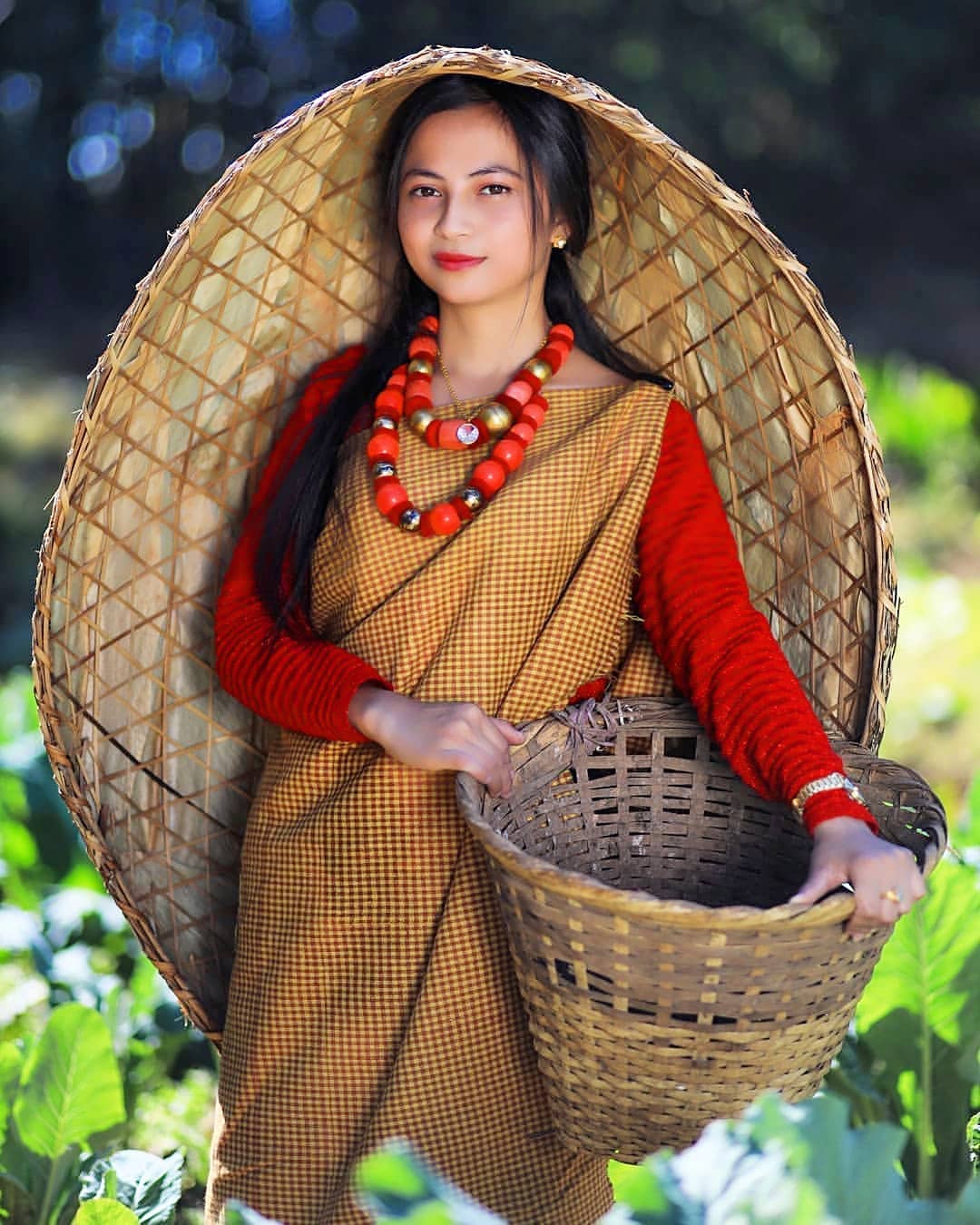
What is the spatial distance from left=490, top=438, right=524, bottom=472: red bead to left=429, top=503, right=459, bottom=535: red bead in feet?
0.29

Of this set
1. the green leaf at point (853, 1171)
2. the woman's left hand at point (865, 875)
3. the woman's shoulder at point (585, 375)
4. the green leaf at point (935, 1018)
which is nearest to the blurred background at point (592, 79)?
the woman's shoulder at point (585, 375)

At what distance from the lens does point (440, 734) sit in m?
1.76

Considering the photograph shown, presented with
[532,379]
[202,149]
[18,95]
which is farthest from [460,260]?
[18,95]

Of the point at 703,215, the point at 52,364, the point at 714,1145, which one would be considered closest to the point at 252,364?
the point at 703,215

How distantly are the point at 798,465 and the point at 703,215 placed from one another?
0.38m

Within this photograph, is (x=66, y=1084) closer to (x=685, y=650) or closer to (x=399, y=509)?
(x=399, y=509)

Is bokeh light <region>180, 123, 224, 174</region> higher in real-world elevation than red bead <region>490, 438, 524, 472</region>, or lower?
higher

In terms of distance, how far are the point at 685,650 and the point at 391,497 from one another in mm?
434

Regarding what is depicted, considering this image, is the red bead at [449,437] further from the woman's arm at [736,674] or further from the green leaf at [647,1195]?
the green leaf at [647,1195]

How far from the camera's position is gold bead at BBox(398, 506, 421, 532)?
6.46 ft

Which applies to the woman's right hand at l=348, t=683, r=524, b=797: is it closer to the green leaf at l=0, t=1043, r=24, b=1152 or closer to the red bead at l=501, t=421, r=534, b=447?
the red bead at l=501, t=421, r=534, b=447

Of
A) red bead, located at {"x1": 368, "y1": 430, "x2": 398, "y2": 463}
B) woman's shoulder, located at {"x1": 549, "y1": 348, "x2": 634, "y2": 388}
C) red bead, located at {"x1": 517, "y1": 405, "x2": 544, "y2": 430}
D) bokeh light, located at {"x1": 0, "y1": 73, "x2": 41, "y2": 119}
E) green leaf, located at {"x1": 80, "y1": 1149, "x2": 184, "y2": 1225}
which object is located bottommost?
green leaf, located at {"x1": 80, "y1": 1149, "x2": 184, "y2": 1225}

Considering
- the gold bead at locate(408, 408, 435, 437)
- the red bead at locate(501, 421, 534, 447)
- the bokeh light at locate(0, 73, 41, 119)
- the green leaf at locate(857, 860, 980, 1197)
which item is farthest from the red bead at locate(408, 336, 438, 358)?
the bokeh light at locate(0, 73, 41, 119)

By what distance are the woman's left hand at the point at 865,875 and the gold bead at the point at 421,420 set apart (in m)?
0.80
